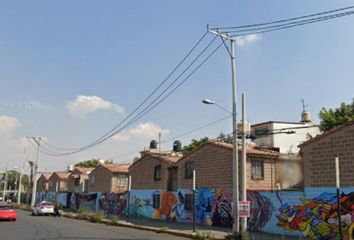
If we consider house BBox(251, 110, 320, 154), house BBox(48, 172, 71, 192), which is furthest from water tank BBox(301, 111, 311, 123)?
house BBox(48, 172, 71, 192)

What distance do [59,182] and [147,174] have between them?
3244 cm

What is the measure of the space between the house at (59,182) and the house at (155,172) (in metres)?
28.2

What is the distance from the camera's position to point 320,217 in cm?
1830

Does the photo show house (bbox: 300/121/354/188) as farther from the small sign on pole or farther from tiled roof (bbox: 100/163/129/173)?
tiled roof (bbox: 100/163/129/173)

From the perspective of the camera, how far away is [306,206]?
19.1 m

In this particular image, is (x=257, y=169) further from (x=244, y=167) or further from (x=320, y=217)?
(x=244, y=167)

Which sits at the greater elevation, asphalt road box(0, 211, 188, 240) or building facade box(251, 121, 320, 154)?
building facade box(251, 121, 320, 154)

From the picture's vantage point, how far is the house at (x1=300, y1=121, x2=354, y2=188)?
19.6 m

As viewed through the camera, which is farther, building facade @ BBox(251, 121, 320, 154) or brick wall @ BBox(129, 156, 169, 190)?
building facade @ BBox(251, 121, 320, 154)

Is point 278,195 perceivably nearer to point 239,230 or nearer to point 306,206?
point 306,206

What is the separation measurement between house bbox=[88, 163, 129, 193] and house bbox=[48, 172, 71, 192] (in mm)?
16230

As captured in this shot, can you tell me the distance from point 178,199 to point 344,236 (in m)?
15.1

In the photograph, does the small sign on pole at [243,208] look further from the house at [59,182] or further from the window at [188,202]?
the house at [59,182]

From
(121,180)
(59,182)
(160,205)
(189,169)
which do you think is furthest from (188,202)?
(59,182)
